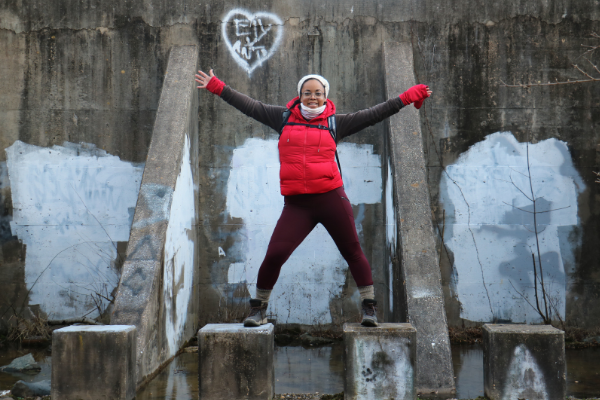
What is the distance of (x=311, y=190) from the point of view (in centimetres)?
371

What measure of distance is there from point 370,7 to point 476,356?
424 cm

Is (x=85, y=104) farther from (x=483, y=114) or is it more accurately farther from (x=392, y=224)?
(x=483, y=114)

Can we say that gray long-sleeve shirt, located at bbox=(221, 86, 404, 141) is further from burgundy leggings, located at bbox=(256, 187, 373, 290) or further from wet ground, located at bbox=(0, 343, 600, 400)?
wet ground, located at bbox=(0, 343, 600, 400)

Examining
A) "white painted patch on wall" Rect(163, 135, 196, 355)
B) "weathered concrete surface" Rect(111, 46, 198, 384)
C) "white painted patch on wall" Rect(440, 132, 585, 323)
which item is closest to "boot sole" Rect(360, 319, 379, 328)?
"weathered concrete surface" Rect(111, 46, 198, 384)

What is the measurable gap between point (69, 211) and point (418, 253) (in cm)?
437

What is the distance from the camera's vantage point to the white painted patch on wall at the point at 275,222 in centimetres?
643

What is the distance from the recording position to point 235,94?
13.0ft

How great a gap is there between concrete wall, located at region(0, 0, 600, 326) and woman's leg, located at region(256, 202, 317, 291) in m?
2.66

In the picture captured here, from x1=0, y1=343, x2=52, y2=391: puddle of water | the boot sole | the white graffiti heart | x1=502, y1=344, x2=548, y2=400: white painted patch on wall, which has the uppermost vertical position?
the white graffiti heart

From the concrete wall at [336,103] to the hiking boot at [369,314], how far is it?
2616 millimetres

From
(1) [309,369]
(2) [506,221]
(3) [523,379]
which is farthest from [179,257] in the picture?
(2) [506,221]

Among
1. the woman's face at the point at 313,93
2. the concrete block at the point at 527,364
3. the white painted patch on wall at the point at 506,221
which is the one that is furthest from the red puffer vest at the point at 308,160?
the white painted patch on wall at the point at 506,221

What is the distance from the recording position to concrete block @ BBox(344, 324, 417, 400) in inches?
143

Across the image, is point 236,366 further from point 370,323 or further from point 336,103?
point 336,103
